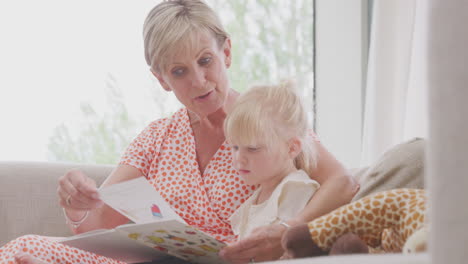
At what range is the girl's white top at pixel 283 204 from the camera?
1469 mm

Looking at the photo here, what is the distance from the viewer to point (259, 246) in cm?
128

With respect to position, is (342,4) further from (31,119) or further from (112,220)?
(112,220)

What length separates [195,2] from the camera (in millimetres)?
1742

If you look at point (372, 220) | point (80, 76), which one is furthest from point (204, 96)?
point (80, 76)

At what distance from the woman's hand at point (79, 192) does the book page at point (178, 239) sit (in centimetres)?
15

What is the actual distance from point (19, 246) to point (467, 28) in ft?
4.02

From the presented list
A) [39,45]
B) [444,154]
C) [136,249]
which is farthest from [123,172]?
[39,45]

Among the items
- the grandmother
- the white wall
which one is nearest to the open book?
the grandmother

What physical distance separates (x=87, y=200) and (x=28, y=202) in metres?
0.70

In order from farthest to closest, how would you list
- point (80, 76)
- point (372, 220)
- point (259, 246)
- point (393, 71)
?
point (80, 76) → point (393, 71) → point (259, 246) → point (372, 220)

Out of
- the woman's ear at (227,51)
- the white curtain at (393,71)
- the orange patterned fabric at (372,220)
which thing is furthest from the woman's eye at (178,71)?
the white curtain at (393,71)

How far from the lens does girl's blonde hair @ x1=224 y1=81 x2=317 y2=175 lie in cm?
150

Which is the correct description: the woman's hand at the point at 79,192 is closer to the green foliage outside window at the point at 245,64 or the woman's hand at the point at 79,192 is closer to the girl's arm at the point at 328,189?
the girl's arm at the point at 328,189

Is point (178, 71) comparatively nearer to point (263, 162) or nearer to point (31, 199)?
point (263, 162)
